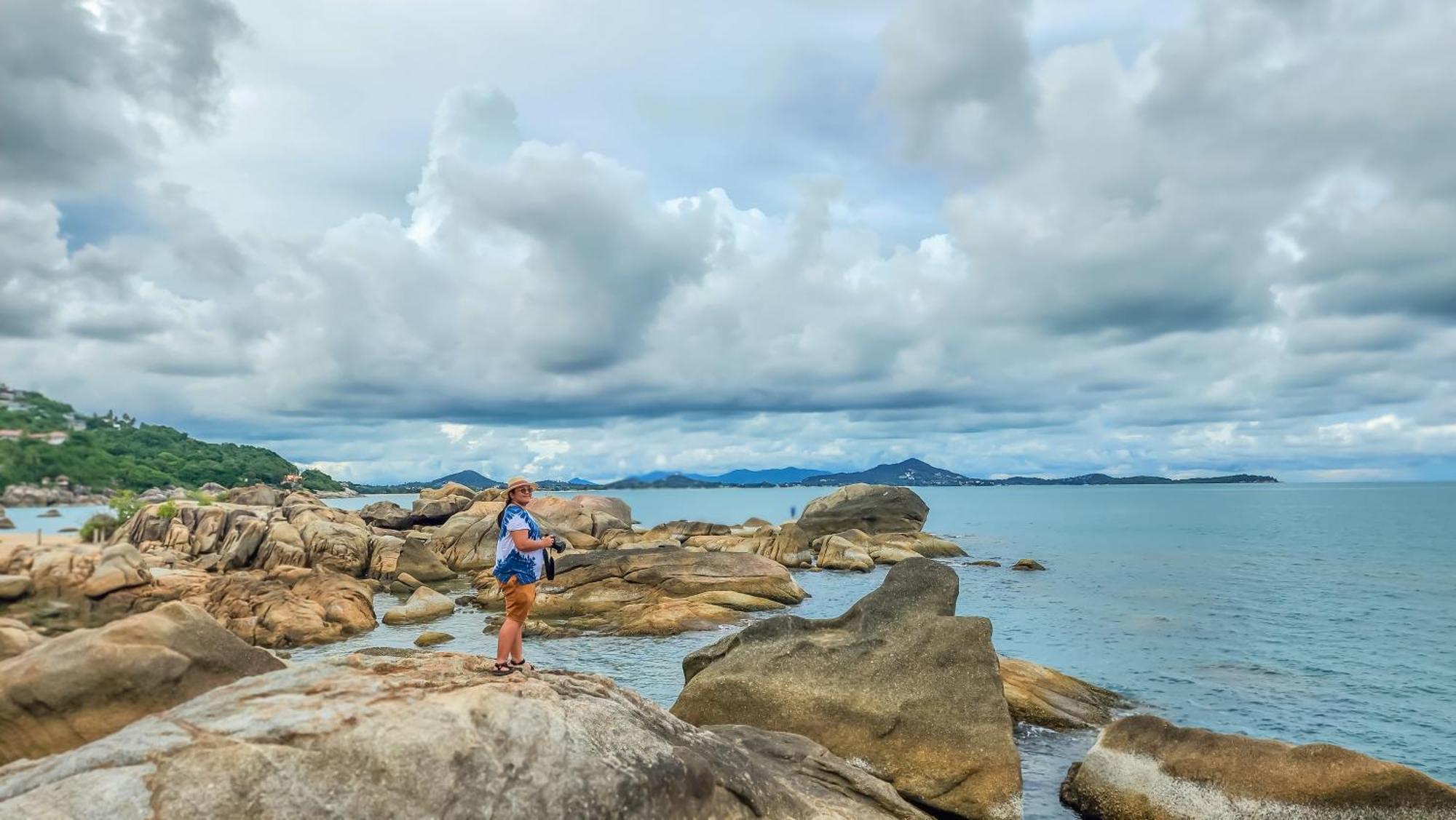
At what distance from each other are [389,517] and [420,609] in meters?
35.8

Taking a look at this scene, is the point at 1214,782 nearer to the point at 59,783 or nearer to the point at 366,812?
the point at 366,812

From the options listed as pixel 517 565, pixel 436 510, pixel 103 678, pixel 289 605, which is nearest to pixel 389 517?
pixel 436 510

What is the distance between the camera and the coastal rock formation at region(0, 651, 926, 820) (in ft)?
21.4

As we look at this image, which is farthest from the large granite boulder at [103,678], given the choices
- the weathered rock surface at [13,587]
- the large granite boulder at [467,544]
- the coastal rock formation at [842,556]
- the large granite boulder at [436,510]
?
the large granite boulder at [436,510]

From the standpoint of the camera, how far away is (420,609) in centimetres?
3050

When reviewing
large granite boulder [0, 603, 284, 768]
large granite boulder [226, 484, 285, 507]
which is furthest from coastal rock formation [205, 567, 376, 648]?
large granite boulder [226, 484, 285, 507]

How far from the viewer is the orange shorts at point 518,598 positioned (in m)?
10.6

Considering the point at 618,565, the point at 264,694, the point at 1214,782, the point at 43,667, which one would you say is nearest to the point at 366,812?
the point at 264,694

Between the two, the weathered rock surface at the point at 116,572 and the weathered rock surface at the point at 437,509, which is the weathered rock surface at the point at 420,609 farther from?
the weathered rock surface at the point at 437,509

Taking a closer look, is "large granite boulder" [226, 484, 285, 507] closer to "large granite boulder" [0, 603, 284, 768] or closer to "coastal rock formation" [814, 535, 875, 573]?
"coastal rock formation" [814, 535, 875, 573]

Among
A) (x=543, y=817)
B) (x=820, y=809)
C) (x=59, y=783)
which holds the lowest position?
(x=820, y=809)

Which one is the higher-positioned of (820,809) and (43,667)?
(43,667)

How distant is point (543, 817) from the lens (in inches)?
284

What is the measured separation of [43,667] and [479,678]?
6.39m
